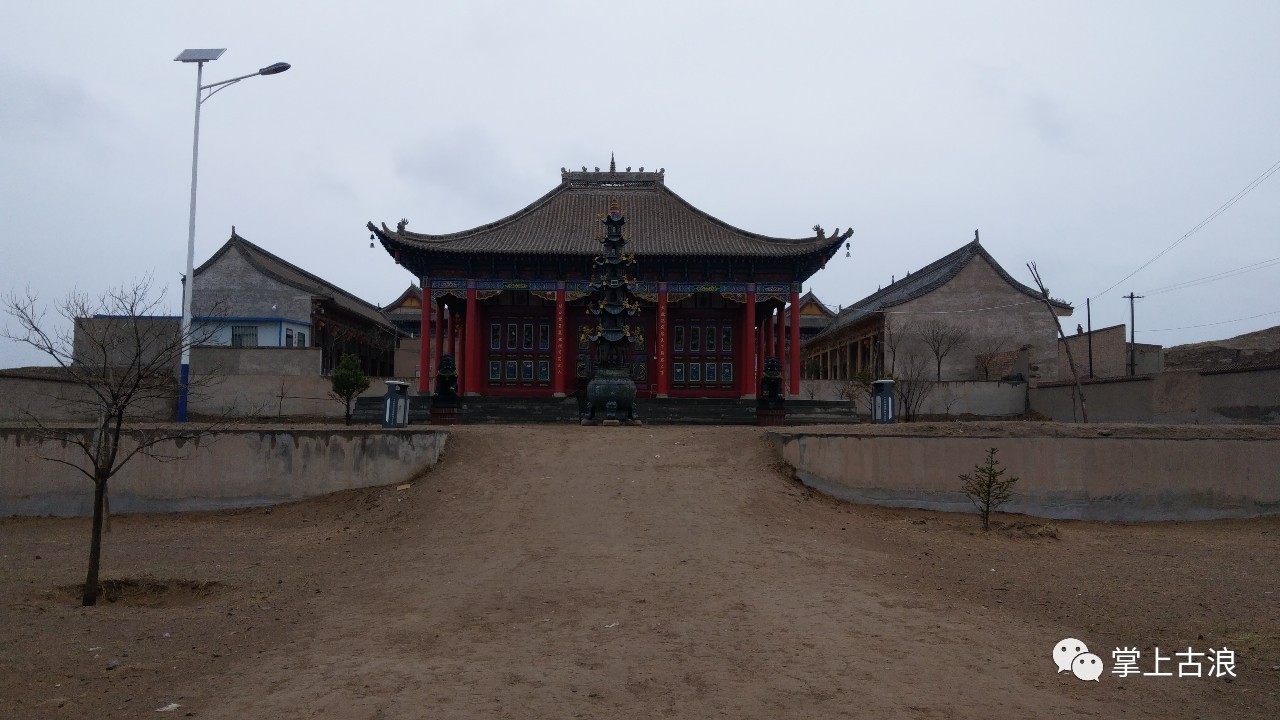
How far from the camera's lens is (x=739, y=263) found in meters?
26.9

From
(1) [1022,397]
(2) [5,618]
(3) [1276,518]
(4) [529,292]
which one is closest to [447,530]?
(2) [5,618]

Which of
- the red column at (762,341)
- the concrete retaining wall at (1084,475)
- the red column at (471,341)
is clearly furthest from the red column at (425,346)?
the concrete retaining wall at (1084,475)

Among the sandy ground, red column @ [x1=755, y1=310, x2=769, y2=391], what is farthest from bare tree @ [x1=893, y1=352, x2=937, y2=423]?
the sandy ground

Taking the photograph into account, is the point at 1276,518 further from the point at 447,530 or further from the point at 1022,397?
the point at 1022,397

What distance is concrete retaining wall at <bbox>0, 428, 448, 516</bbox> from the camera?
1312 centimetres

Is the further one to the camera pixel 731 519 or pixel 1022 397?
pixel 1022 397

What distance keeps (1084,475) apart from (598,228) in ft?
60.5

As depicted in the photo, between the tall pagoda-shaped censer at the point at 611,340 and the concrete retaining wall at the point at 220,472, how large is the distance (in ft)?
20.2

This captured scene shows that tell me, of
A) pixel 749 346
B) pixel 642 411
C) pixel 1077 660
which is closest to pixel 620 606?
pixel 1077 660

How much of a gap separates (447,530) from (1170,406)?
17.6 meters

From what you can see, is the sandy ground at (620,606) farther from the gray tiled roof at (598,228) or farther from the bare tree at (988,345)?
the bare tree at (988,345)

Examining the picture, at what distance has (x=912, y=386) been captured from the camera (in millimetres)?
25688

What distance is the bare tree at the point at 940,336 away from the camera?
33.2 meters

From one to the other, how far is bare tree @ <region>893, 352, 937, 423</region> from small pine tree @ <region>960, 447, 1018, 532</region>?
824 centimetres
